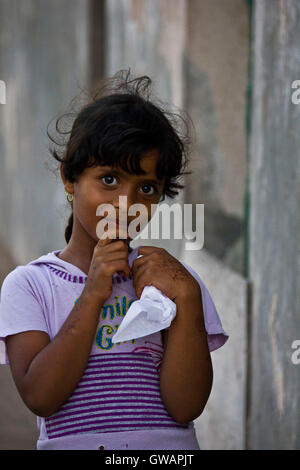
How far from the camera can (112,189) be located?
77.2 inches

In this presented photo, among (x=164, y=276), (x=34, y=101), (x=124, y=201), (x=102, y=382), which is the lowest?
(x=102, y=382)

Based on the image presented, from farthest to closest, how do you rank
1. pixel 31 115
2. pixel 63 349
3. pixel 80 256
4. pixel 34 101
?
pixel 31 115
pixel 34 101
pixel 80 256
pixel 63 349

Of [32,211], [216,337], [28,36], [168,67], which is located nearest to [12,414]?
[168,67]

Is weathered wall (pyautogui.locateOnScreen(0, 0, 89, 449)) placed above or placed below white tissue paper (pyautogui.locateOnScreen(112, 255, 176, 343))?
above

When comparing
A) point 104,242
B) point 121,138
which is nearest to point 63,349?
point 104,242

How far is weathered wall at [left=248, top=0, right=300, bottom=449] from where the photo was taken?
8.70 ft

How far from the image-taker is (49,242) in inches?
337

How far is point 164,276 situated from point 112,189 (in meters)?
0.27

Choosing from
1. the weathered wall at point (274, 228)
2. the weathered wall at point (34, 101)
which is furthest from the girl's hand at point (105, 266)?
the weathered wall at point (34, 101)

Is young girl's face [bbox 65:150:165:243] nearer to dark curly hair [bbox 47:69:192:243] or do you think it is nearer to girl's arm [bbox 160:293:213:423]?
dark curly hair [bbox 47:69:192:243]

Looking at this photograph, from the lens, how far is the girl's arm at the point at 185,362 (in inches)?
74.4

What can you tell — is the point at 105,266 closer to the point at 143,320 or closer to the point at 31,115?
the point at 143,320

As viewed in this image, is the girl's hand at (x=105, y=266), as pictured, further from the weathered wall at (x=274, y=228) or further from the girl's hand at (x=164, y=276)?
the weathered wall at (x=274, y=228)

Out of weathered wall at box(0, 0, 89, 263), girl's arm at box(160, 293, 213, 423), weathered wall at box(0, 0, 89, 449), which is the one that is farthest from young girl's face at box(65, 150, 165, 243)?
weathered wall at box(0, 0, 89, 263)
